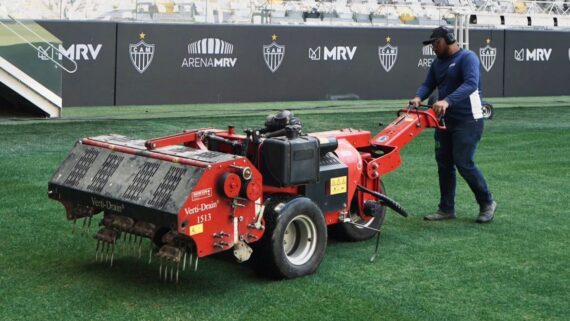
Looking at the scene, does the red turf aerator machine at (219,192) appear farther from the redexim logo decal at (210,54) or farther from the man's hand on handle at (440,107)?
the redexim logo decal at (210,54)

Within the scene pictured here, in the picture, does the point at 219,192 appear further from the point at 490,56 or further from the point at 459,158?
the point at 490,56

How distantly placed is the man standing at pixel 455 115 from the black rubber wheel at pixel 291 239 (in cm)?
186

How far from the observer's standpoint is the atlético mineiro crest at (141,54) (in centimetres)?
1722

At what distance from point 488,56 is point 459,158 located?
542 inches

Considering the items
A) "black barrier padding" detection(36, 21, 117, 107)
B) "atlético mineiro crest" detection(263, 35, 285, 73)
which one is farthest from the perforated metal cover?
"atlético mineiro crest" detection(263, 35, 285, 73)

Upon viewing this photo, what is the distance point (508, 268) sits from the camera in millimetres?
6508

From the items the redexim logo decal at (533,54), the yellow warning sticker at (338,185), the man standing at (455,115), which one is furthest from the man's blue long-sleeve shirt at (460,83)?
the redexim logo decal at (533,54)

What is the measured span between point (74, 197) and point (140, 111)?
10.2 metres

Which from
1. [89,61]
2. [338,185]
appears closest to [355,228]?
[338,185]

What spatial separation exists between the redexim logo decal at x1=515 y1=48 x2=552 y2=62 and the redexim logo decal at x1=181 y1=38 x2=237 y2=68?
6.97 metres

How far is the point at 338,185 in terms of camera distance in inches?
260

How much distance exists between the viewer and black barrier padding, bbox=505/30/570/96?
21391 millimetres

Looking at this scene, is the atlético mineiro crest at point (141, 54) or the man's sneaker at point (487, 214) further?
the atlético mineiro crest at point (141, 54)

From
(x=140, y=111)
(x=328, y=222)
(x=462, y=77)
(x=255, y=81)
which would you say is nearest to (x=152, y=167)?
(x=328, y=222)
